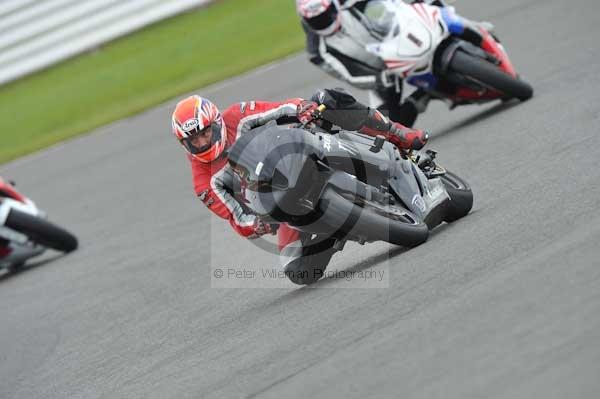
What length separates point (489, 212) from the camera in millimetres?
7590

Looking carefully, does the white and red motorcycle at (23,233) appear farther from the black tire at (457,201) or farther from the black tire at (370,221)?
the black tire at (370,221)

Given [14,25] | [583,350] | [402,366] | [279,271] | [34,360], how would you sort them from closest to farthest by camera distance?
[583,350] → [402,366] → [34,360] → [279,271] → [14,25]

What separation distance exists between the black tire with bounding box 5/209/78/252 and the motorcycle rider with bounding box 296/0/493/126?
3.19 m

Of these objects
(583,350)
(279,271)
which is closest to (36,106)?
(279,271)

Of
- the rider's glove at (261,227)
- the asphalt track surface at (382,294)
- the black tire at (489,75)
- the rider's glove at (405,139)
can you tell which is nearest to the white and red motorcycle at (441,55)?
the black tire at (489,75)

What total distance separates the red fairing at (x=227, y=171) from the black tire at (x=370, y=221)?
2.59 feet

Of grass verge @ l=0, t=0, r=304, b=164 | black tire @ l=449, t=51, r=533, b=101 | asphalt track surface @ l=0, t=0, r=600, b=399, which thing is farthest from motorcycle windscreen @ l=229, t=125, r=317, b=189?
grass verge @ l=0, t=0, r=304, b=164

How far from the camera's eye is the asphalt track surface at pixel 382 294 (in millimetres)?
5043

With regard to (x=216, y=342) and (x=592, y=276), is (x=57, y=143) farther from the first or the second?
(x=592, y=276)

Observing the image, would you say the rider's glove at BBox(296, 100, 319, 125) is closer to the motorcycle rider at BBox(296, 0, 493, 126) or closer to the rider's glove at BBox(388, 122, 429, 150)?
the rider's glove at BBox(388, 122, 429, 150)

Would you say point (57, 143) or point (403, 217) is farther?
point (57, 143)

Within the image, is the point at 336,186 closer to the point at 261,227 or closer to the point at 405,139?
the point at 261,227

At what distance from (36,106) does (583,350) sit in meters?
15.9

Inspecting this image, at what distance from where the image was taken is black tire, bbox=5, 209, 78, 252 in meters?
11.9
